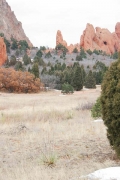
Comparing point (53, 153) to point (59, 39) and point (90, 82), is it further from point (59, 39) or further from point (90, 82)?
point (59, 39)

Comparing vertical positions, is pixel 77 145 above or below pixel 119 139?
below

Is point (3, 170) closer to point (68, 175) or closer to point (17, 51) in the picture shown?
point (68, 175)

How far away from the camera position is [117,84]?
6371 mm

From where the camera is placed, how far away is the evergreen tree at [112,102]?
6328 mm

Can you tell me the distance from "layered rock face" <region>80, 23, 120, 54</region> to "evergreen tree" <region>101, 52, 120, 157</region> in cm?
15779

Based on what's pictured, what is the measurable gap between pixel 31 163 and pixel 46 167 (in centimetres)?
36

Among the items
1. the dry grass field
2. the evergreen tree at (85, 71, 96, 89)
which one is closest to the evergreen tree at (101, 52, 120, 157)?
the dry grass field

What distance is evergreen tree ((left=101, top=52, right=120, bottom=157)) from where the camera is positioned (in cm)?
633

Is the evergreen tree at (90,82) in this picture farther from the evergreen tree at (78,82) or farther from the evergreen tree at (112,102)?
the evergreen tree at (112,102)

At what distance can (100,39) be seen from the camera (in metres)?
174

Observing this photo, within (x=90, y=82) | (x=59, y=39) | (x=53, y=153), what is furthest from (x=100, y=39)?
(x=53, y=153)

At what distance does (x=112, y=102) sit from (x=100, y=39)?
561 ft

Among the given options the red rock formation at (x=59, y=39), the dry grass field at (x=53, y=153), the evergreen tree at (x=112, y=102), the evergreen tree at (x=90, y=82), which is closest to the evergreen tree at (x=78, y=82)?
the evergreen tree at (x=90, y=82)

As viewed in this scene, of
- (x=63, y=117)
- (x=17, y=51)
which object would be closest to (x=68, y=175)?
(x=63, y=117)
